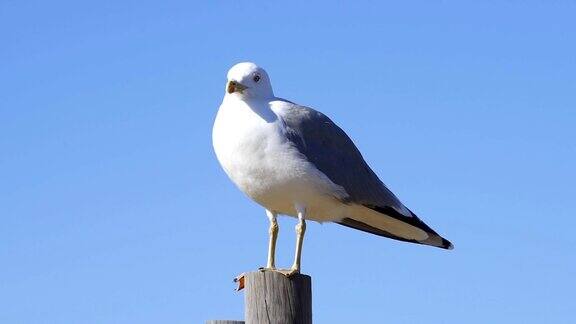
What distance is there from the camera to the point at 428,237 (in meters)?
9.12

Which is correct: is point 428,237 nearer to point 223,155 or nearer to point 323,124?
point 323,124

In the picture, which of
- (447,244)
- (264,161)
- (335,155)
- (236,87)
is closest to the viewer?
(264,161)

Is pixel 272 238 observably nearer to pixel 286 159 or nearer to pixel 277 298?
pixel 286 159

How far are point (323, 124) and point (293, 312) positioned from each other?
253 cm

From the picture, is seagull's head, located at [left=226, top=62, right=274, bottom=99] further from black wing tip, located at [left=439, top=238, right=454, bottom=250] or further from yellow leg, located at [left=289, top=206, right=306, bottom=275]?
black wing tip, located at [left=439, top=238, right=454, bottom=250]

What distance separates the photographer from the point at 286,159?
7.84m

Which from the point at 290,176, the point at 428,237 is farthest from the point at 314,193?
the point at 428,237

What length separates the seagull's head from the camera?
809cm

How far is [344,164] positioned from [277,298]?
2.48m

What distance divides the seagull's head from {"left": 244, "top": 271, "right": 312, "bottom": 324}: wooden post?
6.75 ft

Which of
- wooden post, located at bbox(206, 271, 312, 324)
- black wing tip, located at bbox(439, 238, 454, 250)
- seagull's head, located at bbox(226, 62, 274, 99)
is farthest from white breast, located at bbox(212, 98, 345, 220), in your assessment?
black wing tip, located at bbox(439, 238, 454, 250)

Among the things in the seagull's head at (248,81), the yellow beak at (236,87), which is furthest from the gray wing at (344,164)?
the yellow beak at (236,87)

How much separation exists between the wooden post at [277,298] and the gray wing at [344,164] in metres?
1.76

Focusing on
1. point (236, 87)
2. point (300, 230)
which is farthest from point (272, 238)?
point (236, 87)
